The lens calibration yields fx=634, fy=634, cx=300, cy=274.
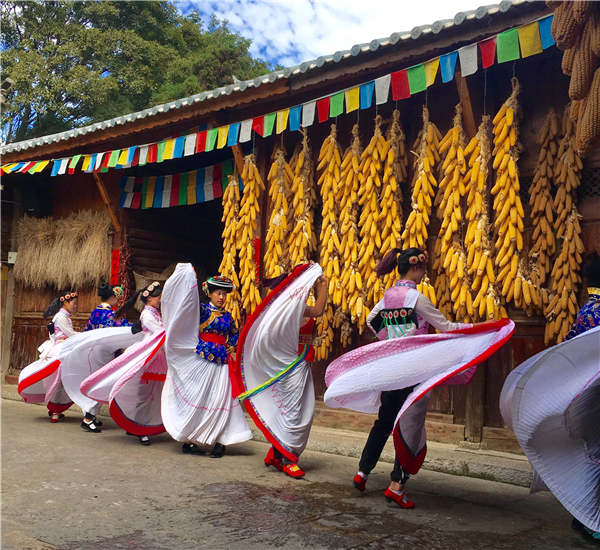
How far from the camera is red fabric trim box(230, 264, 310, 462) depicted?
5445 mm

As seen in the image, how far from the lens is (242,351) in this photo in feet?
19.3

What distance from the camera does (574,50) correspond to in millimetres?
3898

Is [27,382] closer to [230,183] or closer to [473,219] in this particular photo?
[230,183]

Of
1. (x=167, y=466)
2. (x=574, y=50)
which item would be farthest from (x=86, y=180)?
(x=574, y=50)

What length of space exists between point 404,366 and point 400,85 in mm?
2941

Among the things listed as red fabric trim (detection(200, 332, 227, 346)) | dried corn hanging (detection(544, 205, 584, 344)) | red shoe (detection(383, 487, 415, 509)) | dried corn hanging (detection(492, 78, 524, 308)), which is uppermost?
dried corn hanging (detection(492, 78, 524, 308))

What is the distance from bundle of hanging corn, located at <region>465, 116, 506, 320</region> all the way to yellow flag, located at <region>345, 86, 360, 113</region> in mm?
1188

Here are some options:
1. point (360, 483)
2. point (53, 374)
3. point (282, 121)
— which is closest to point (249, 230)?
point (282, 121)

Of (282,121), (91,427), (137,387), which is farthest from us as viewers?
(91,427)

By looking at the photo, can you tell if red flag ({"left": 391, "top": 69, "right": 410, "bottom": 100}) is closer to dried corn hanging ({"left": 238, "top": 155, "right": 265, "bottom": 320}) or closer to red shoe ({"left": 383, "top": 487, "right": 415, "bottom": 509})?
dried corn hanging ({"left": 238, "top": 155, "right": 265, "bottom": 320})

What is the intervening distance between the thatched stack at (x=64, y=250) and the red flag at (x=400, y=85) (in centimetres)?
644

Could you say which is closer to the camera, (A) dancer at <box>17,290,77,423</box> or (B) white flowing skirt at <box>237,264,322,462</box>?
(B) white flowing skirt at <box>237,264,322,462</box>

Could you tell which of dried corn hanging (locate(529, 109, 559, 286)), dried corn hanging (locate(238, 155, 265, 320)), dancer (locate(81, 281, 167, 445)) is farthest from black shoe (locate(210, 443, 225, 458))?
dried corn hanging (locate(529, 109, 559, 286))

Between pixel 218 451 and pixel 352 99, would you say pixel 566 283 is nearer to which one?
pixel 352 99
